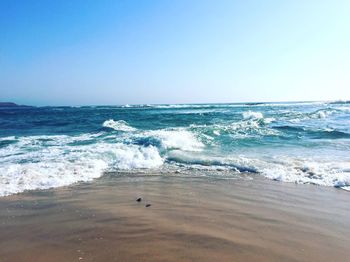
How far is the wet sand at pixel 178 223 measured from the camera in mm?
4098

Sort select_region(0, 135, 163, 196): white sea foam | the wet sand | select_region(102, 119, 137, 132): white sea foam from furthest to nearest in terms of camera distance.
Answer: select_region(102, 119, 137, 132): white sea foam, select_region(0, 135, 163, 196): white sea foam, the wet sand

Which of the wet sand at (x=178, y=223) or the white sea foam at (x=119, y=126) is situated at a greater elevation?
the wet sand at (x=178, y=223)

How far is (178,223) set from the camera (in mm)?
5086

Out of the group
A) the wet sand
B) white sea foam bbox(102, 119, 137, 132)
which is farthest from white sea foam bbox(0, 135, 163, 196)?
white sea foam bbox(102, 119, 137, 132)

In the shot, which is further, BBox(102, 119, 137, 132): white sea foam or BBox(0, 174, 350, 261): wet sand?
BBox(102, 119, 137, 132): white sea foam

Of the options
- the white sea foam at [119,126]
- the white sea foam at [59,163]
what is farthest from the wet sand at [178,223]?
the white sea foam at [119,126]

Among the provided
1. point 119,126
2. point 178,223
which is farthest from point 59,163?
point 119,126

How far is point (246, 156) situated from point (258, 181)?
11.4 feet

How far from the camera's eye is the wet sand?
4098 millimetres

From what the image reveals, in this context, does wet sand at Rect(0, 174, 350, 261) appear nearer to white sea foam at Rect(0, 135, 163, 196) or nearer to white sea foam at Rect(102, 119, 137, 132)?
white sea foam at Rect(0, 135, 163, 196)

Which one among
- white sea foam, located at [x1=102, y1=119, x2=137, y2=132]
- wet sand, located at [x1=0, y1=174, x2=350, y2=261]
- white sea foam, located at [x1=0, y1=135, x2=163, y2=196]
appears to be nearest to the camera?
wet sand, located at [x1=0, y1=174, x2=350, y2=261]

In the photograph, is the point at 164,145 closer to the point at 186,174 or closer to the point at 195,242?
the point at 186,174

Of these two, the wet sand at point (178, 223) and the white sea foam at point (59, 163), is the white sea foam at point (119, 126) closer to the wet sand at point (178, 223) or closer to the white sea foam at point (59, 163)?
→ the white sea foam at point (59, 163)

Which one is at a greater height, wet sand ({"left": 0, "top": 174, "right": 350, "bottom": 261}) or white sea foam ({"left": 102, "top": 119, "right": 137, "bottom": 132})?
wet sand ({"left": 0, "top": 174, "right": 350, "bottom": 261})
